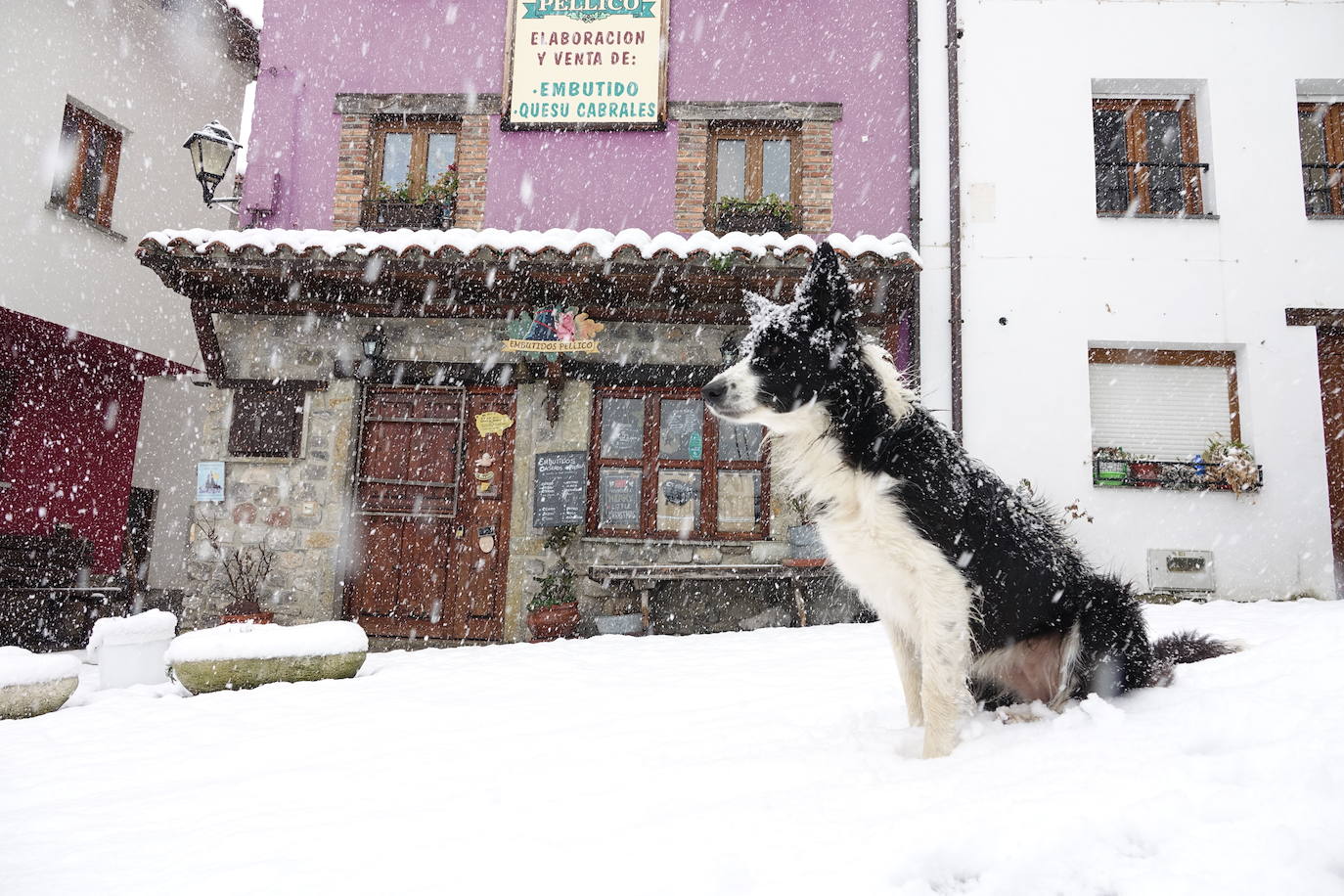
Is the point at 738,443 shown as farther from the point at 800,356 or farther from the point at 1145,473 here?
the point at 800,356

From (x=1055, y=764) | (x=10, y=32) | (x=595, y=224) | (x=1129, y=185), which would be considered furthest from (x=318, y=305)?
(x=1129, y=185)

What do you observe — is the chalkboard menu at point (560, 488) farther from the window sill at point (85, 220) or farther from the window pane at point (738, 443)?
the window sill at point (85, 220)

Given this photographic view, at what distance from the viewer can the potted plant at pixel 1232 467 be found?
22.2 ft

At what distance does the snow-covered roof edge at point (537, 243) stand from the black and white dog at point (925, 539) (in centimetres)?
405

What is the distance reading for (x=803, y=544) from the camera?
6.91 meters

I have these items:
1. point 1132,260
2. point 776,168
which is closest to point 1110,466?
point 1132,260

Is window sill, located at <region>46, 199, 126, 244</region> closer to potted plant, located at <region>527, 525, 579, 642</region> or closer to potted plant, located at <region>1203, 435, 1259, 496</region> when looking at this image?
potted plant, located at <region>527, 525, 579, 642</region>

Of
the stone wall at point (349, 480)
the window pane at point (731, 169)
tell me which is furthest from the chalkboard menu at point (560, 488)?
the window pane at point (731, 169)

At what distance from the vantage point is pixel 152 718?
3822 mm

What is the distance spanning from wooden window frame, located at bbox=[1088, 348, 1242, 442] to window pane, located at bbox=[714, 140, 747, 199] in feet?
12.8

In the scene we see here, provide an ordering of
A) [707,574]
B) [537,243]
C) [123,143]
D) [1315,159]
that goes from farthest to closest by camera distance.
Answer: [123,143] → [1315,159] → [707,574] → [537,243]

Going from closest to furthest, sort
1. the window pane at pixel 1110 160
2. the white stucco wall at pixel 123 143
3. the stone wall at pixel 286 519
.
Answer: the stone wall at pixel 286 519
the window pane at pixel 1110 160
the white stucco wall at pixel 123 143

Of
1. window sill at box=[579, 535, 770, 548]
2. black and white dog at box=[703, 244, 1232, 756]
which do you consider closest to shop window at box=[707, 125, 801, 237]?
window sill at box=[579, 535, 770, 548]

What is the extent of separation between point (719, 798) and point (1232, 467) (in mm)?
6936
